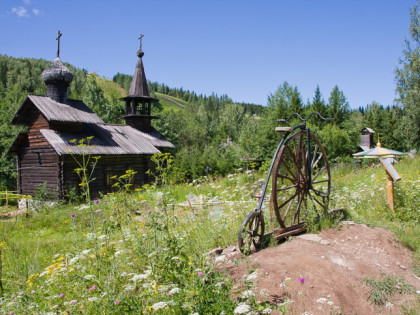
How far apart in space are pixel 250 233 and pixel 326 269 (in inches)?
43.5

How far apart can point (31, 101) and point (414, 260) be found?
756 inches

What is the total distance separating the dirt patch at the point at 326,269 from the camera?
11.0ft

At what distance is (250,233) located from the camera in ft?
14.7

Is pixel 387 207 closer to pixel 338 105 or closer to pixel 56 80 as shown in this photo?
pixel 56 80

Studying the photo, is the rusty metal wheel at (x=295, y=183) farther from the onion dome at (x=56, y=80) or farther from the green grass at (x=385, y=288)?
the onion dome at (x=56, y=80)

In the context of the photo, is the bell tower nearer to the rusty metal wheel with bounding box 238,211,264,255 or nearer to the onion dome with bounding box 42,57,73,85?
the onion dome with bounding box 42,57,73,85

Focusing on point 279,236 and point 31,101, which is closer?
point 279,236

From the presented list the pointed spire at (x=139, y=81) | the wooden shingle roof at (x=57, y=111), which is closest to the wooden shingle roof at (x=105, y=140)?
the wooden shingle roof at (x=57, y=111)

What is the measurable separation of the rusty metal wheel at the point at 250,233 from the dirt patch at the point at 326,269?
0.15m

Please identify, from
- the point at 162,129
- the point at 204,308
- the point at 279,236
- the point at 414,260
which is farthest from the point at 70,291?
the point at 162,129

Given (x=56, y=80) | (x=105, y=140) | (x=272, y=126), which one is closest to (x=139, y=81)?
(x=56, y=80)

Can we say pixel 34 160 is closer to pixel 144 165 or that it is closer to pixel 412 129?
pixel 144 165

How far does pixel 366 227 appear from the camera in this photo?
6023 mm

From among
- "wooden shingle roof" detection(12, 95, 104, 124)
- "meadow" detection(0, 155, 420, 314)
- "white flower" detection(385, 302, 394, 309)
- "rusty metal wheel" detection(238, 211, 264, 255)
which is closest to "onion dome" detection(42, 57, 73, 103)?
"wooden shingle roof" detection(12, 95, 104, 124)
